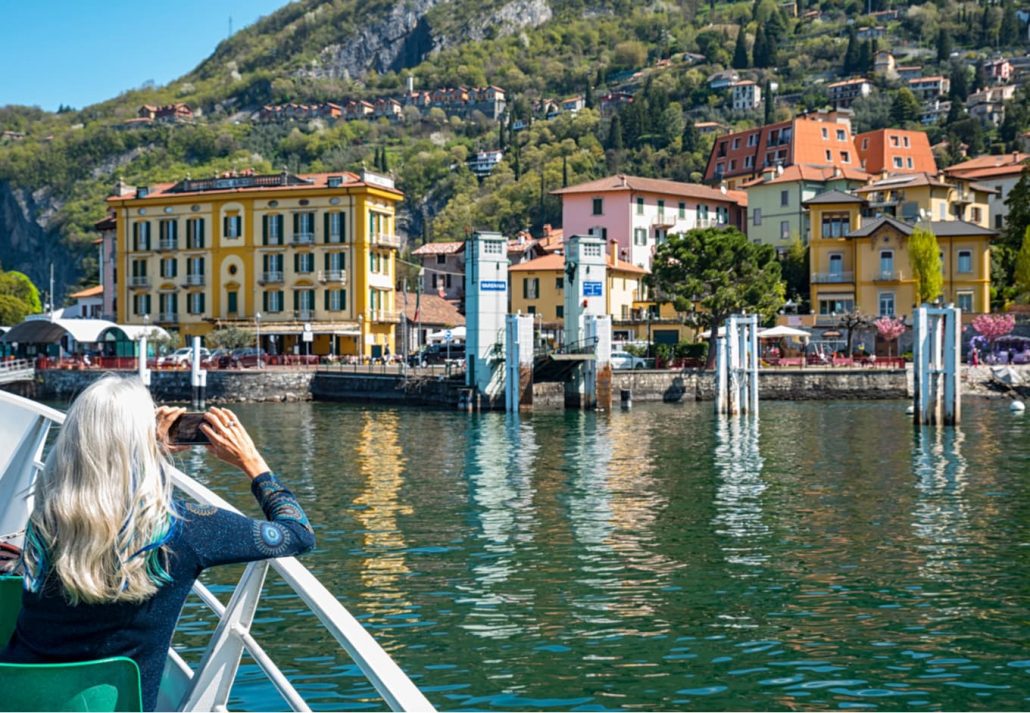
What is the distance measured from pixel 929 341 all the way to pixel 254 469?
39.5m

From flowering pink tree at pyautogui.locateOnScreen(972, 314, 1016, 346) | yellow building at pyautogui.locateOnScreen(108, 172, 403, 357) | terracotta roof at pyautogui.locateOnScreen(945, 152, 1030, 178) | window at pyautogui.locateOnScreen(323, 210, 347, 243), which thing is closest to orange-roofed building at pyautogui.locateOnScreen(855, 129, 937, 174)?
terracotta roof at pyautogui.locateOnScreen(945, 152, 1030, 178)

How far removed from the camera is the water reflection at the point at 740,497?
18.1m

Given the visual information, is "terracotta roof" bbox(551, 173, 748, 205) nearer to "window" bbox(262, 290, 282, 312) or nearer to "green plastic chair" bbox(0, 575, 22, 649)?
"window" bbox(262, 290, 282, 312)

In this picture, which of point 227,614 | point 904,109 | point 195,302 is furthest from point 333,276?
point 904,109

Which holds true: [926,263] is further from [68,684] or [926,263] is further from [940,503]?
[68,684]

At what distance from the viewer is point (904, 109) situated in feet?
522

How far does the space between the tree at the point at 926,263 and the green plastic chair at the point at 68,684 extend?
71411mm

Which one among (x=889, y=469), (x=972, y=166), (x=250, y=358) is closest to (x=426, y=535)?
(x=889, y=469)

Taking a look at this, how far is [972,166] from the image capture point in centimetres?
10869

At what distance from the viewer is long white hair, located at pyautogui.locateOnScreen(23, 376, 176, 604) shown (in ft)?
13.0

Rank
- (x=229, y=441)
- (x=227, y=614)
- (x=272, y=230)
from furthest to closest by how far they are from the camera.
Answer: (x=272, y=230)
(x=227, y=614)
(x=229, y=441)

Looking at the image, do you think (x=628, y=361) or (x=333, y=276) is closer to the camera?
(x=628, y=361)

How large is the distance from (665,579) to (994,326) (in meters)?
59.6

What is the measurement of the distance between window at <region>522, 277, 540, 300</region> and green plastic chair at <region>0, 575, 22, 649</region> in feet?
263
